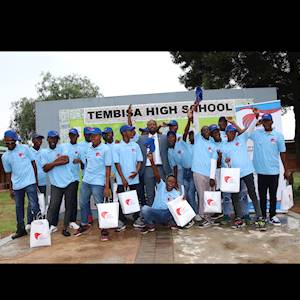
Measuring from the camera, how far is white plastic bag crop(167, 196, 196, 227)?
5.54 m

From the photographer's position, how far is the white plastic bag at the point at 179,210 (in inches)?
218

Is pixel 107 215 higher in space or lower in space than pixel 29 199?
lower

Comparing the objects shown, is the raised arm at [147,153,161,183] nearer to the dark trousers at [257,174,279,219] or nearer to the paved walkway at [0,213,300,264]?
the paved walkway at [0,213,300,264]

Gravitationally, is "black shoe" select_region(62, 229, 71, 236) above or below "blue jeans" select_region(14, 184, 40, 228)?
below

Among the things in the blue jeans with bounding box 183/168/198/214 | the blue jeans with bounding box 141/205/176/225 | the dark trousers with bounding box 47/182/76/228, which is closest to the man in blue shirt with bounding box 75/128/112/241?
the dark trousers with bounding box 47/182/76/228

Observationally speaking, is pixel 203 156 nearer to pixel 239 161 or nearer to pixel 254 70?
pixel 239 161

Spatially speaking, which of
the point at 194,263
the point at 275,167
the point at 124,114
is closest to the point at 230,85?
the point at 124,114

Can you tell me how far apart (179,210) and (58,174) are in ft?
6.73

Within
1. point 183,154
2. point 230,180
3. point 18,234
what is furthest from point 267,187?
point 18,234

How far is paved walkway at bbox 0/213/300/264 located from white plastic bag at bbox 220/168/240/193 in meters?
0.66

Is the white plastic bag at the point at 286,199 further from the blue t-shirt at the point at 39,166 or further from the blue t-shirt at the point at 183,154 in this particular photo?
the blue t-shirt at the point at 39,166

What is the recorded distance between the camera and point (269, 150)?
589 cm

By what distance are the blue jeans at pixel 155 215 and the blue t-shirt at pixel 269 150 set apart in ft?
5.45

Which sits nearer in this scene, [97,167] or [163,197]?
[97,167]
